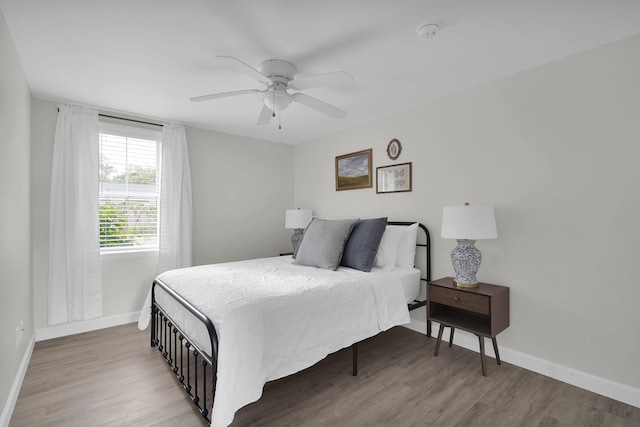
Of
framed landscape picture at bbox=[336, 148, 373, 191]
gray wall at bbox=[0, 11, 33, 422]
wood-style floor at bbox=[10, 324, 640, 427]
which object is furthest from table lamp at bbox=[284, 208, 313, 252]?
gray wall at bbox=[0, 11, 33, 422]

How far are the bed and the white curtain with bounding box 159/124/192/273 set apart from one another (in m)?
0.99

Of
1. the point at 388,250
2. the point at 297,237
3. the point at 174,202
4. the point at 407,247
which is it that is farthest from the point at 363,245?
the point at 174,202

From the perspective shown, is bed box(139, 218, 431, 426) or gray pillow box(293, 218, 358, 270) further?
gray pillow box(293, 218, 358, 270)

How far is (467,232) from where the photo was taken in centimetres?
239

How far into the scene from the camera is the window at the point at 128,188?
3.43 m

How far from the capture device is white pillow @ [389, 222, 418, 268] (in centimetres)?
313

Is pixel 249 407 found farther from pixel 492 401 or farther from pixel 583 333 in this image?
pixel 583 333

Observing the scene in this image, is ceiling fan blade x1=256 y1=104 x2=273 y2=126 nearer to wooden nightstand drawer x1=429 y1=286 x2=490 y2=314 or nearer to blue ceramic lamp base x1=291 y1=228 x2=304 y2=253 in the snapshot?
blue ceramic lamp base x1=291 y1=228 x2=304 y2=253

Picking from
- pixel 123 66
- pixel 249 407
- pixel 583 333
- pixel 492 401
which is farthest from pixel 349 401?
pixel 123 66

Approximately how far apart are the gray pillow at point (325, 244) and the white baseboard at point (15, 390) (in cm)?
223

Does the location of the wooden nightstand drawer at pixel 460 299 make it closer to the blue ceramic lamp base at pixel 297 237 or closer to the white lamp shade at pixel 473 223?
the white lamp shade at pixel 473 223

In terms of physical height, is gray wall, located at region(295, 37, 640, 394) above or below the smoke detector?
below

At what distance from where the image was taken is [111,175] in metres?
3.46

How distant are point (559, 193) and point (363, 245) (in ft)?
5.26
